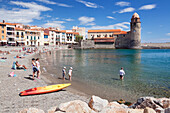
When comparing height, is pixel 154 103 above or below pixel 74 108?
above

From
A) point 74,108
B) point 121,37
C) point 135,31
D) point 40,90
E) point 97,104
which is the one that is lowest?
point 40,90

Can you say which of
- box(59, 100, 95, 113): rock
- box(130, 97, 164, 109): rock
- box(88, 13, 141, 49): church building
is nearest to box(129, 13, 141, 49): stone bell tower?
box(88, 13, 141, 49): church building

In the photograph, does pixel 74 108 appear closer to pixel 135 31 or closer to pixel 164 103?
pixel 164 103

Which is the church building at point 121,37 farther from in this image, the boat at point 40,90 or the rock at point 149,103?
the rock at point 149,103

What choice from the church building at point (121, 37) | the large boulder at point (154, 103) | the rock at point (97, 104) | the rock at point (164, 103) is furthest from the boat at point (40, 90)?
the church building at point (121, 37)

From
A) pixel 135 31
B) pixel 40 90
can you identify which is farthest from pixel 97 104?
pixel 135 31

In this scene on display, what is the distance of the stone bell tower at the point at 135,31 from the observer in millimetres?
94812

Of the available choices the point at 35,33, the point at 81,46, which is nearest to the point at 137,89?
the point at 35,33

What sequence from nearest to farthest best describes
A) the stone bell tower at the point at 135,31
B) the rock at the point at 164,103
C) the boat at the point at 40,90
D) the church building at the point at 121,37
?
1. the rock at the point at 164,103
2. the boat at the point at 40,90
3. the stone bell tower at the point at 135,31
4. the church building at the point at 121,37

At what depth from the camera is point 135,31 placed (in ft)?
313

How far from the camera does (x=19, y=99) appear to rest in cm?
820

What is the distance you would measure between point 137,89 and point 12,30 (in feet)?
207

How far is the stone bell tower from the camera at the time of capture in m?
94.8

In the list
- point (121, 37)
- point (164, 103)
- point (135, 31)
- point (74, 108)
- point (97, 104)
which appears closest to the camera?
point (164, 103)
